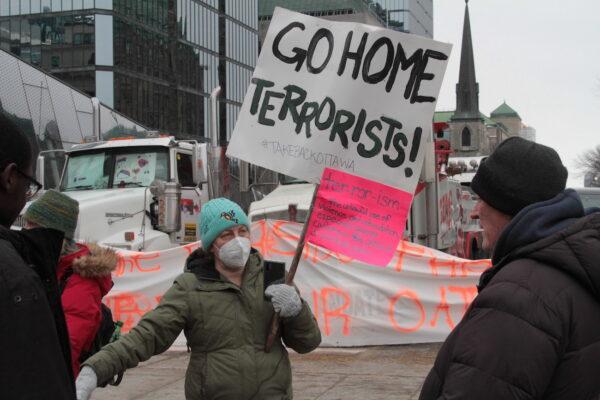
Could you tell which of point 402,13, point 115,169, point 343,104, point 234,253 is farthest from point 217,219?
point 402,13

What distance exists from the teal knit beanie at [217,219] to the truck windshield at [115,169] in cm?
891

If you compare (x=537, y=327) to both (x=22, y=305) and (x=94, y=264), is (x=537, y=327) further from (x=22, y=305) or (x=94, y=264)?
(x=94, y=264)

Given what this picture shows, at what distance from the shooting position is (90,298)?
4199 mm

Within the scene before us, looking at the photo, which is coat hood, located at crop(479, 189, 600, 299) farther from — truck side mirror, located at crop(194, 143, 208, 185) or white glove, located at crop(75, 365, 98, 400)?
truck side mirror, located at crop(194, 143, 208, 185)

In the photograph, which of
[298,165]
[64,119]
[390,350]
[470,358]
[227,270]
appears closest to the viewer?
[470,358]

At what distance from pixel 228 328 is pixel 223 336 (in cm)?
4

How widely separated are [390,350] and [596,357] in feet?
26.7

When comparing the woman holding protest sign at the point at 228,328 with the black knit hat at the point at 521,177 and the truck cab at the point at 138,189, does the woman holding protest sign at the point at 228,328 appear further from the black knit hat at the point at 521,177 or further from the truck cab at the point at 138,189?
the truck cab at the point at 138,189

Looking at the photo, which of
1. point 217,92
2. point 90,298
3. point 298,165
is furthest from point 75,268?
point 217,92

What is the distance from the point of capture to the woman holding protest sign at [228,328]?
151 inches

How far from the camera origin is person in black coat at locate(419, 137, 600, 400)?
209 centimetres

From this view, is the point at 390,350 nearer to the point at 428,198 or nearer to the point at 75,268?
the point at 428,198

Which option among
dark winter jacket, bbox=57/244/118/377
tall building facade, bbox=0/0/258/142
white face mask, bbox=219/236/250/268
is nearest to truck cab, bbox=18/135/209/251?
dark winter jacket, bbox=57/244/118/377

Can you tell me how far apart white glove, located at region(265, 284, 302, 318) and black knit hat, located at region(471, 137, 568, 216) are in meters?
1.53
